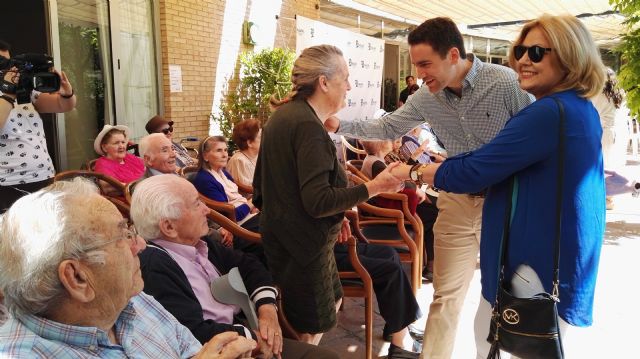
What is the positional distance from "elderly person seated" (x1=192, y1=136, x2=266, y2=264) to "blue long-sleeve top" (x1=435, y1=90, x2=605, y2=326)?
1.97m

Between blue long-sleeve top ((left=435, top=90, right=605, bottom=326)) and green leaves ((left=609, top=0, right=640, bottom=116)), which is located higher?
green leaves ((left=609, top=0, right=640, bottom=116))

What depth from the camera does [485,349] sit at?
1836 millimetres

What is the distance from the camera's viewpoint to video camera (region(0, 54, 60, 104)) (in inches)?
104

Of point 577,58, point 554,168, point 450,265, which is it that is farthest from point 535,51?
point 450,265

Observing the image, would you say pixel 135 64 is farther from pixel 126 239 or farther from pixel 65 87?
pixel 126 239

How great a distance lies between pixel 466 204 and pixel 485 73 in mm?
616

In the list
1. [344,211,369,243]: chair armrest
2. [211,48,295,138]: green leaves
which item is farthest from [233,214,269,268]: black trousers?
[211,48,295,138]: green leaves

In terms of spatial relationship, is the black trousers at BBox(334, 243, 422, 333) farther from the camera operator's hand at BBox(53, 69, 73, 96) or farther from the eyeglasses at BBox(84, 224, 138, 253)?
the camera operator's hand at BBox(53, 69, 73, 96)

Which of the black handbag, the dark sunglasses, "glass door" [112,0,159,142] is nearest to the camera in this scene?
the black handbag

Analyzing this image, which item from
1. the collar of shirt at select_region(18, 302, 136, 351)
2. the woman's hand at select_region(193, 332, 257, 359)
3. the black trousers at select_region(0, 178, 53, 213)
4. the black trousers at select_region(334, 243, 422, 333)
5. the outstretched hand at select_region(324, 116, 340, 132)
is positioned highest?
the outstretched hand at select_region(324, 116, 340, 132)

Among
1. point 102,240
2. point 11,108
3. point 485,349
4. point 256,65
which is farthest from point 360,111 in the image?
point 102,240

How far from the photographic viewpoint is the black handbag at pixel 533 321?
154 centimetres

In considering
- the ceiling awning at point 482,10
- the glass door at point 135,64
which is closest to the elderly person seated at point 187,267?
the glass door at point 135,64

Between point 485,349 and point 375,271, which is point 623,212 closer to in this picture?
point 375,271
